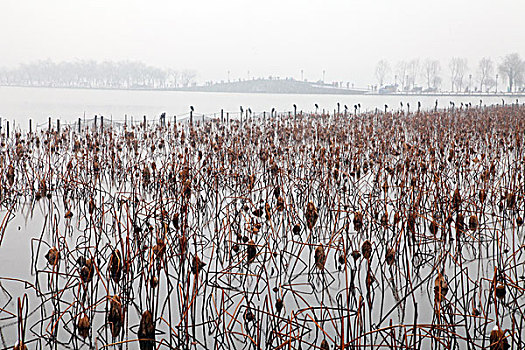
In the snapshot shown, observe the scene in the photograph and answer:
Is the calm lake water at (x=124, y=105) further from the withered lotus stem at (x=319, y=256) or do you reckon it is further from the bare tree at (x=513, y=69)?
the bare tree at (x=513, y=69)

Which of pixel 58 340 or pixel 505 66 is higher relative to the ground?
pixel 505 66

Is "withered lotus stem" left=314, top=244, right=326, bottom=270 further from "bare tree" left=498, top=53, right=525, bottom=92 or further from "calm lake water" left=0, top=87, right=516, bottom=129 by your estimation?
"bare tree" left=498, top=53, right=525, bottom=92

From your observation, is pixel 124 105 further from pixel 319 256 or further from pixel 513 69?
pixel 513 69

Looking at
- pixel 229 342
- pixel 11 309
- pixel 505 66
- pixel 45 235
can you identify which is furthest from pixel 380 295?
pixel 505 66

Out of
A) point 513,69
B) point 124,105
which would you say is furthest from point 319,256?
point 513,69

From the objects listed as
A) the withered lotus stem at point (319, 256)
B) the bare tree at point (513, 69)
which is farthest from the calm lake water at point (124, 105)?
the bare tree at point (513, 69)

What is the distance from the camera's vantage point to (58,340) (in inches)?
81.5

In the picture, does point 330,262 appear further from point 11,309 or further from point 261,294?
point 11,309

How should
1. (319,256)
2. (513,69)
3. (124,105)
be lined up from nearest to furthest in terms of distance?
(319,256) → (124,105) → (513,69)

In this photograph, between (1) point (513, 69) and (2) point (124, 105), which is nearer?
(2) point (124, 105)

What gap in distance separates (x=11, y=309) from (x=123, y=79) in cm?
10381

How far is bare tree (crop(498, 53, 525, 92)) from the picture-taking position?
66875 millimetres

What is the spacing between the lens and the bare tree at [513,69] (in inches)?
2633

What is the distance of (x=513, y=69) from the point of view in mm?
68000
